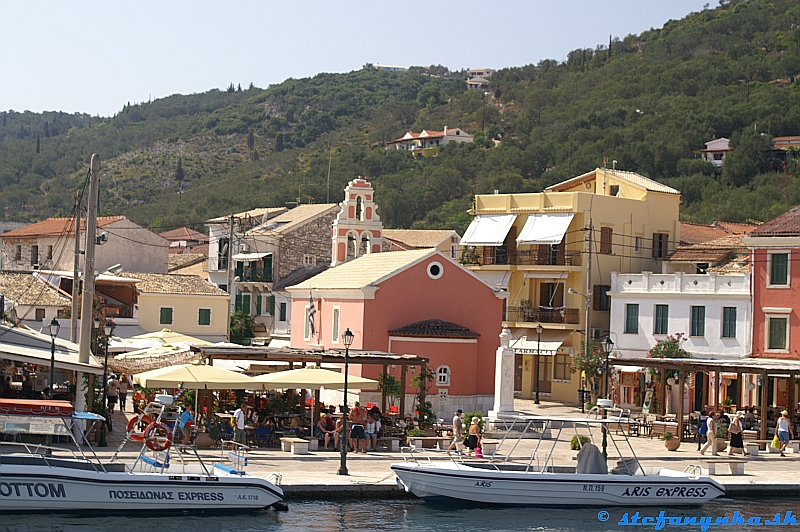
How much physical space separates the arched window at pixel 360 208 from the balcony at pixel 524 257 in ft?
20.0

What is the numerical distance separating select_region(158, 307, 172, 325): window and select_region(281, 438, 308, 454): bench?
31.6 metres

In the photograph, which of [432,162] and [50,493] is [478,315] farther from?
[432,162]

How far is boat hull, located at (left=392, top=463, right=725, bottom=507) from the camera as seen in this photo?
2534 cm

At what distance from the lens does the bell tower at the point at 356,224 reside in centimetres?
5581

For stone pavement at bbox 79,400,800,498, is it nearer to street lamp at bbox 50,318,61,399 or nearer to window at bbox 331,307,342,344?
street lamp at bbox 50,318,61,399

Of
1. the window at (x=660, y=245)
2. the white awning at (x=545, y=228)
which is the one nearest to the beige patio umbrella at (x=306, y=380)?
the white awning at (x=545, y=228)

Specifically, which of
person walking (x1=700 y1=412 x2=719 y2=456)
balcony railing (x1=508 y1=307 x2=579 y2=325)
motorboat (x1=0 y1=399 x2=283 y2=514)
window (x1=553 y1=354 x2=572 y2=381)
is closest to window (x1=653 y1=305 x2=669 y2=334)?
balcony railing (x1=508 y1=307 x2=579 y2=325)

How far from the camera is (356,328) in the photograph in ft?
146

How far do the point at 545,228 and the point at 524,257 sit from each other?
6.72 ft

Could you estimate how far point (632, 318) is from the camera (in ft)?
169

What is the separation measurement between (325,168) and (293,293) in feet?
253

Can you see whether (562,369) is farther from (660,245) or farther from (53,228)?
(53,228)

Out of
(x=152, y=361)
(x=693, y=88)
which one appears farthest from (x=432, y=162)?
(x=152, y=361)
